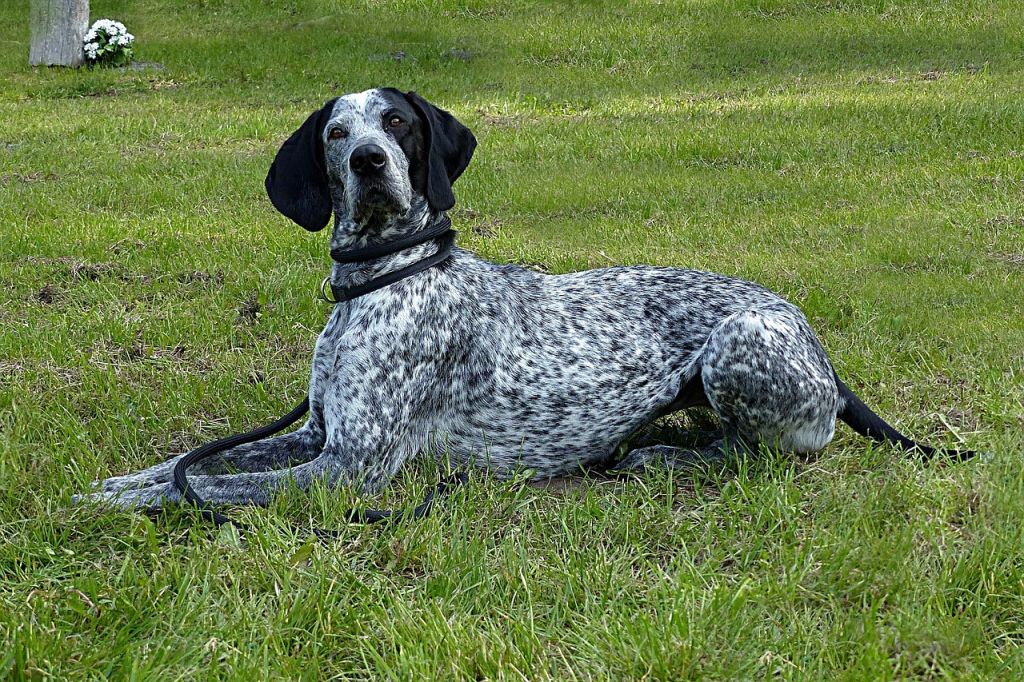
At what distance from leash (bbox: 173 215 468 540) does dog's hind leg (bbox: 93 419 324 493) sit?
0.04 metres

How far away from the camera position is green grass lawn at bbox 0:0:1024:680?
10.4 feet

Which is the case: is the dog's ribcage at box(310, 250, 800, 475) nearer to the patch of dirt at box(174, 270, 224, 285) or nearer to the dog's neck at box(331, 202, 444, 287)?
the dog's neck at box(331, 202, 444, 287)

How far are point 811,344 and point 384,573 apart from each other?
2.04 meters

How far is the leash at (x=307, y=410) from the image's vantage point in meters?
3.91

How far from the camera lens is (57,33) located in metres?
16.2

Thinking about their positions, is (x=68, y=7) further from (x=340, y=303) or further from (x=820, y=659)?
(x=820, y=659)

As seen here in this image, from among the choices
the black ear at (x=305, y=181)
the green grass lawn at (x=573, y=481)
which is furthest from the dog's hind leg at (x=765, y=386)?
the black ear at (x=305, y=181)

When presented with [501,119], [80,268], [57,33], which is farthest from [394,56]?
[80,268]

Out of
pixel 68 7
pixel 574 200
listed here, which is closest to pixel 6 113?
pixel 68 7

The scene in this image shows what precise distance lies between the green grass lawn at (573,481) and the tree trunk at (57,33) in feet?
6.53

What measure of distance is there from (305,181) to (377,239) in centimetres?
38

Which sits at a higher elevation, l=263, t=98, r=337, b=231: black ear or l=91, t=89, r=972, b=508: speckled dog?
l=263, t=98, r=337, b=231: black ear

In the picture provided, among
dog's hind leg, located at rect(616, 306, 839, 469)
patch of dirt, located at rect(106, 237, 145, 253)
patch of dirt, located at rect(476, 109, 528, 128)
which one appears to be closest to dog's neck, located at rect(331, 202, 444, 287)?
dog's hind leg, located at rect(616, 306, 839, 469)

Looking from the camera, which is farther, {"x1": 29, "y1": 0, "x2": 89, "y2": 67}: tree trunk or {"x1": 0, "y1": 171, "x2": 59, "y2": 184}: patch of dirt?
{"x1": 29, "y1": 0, "x2": 89, "y2": 67}: tree trunk
